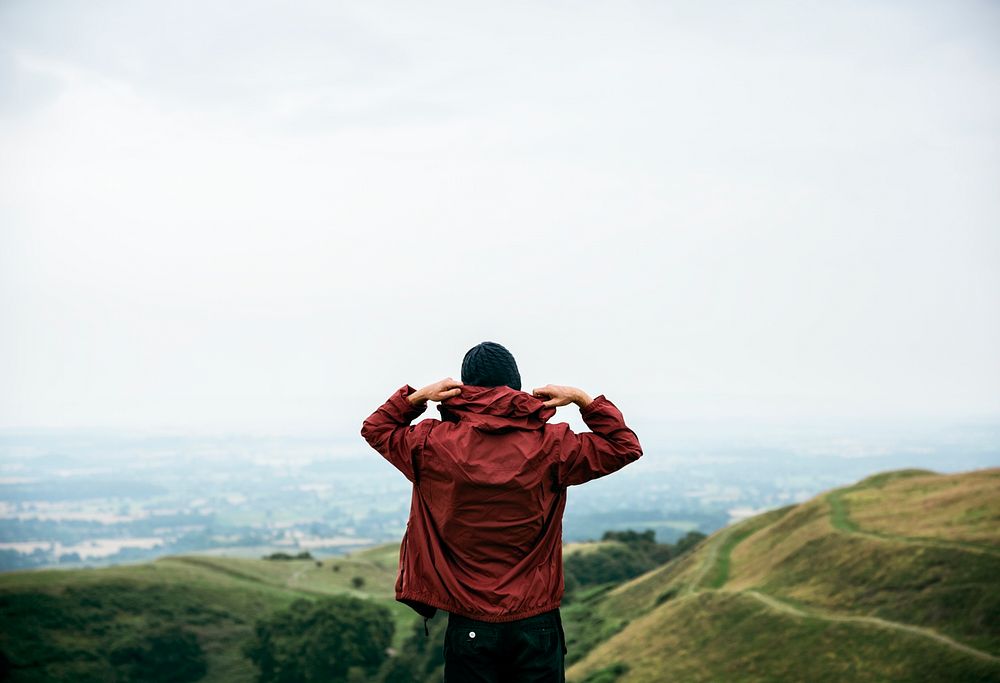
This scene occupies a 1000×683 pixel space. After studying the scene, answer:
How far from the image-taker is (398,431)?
21.4 ft

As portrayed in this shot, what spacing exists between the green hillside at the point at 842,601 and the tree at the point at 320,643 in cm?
1664

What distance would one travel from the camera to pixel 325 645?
61.0m

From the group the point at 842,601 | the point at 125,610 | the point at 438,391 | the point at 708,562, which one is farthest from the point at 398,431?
the point at 125,610

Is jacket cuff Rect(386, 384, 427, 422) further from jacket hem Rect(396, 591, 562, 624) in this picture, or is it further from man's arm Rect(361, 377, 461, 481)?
jacket hem Rect(396, 591, 562, 624)

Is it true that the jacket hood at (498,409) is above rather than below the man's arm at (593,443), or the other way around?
above

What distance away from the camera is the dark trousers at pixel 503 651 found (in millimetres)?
6199

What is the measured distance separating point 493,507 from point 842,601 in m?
33.9

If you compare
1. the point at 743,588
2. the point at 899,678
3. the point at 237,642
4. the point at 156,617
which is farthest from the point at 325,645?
the point at 899,678

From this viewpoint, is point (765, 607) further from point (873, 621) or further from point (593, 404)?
point (593, 404)

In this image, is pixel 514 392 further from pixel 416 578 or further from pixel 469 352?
pixel 416 578

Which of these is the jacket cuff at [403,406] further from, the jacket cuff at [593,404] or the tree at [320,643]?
the tree at [320,643]

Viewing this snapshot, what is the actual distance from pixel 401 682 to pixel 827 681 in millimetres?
34400

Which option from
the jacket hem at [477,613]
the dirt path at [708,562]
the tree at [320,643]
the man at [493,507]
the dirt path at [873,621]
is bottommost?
the tree at [320,643]

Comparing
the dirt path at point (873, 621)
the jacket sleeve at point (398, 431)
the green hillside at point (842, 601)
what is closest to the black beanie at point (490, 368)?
the jacket sleeve at point (398, 431)
